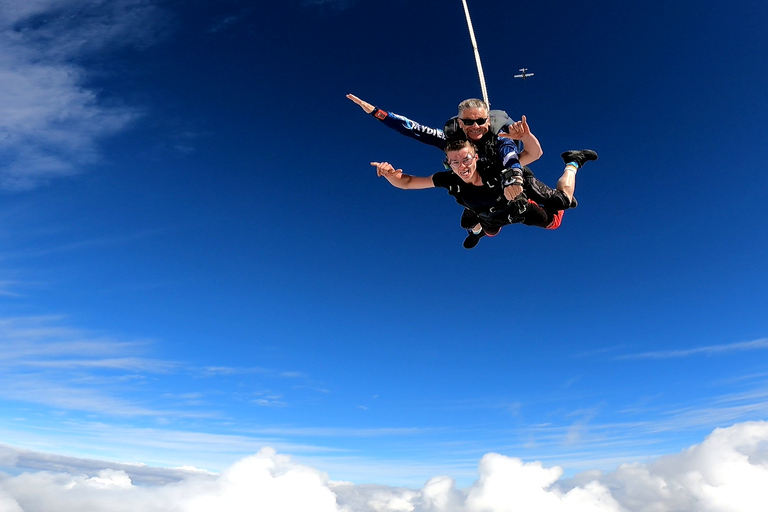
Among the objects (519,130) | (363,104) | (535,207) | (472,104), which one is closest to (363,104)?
(363,104)

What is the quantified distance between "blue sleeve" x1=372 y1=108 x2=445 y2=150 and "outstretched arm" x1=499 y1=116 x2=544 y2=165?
3.45ft

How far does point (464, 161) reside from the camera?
740cm

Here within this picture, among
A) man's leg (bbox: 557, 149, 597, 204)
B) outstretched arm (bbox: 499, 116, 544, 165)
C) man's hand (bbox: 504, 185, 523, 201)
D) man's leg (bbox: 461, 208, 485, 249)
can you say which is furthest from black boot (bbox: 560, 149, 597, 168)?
man's hand (bbox: 504, 185, 523, 201)

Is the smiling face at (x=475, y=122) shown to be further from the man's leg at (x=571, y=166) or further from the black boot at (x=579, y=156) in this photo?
the black boot at (x=579, y=156)

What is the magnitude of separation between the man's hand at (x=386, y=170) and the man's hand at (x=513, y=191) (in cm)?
202

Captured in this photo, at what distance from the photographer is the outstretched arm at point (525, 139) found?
718 cm

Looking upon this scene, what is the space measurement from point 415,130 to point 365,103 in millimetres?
976

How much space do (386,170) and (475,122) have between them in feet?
5.48

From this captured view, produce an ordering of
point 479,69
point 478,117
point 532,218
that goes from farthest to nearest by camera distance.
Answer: point 532,218
point 479,69
point 478,117

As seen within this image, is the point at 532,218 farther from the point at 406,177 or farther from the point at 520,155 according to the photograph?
the point at 406,177

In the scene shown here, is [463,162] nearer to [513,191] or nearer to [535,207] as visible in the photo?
[513,191]

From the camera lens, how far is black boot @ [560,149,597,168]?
895 cm

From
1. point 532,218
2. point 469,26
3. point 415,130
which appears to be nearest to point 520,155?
point 532,218

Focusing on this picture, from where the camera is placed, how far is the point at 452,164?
7.49 metres
